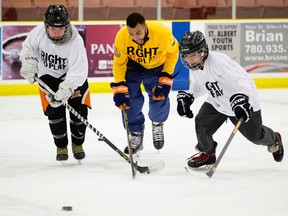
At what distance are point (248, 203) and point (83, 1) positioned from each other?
17.4 feet

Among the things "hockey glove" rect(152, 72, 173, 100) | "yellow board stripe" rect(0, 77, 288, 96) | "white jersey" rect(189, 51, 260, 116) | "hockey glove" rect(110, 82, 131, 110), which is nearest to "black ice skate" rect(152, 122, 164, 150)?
"hockey glove" rect(152, 72, 173, 100)

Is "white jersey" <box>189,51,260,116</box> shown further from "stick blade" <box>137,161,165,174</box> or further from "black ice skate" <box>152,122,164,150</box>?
"black ice skate" <box>152,122,164,150</box>

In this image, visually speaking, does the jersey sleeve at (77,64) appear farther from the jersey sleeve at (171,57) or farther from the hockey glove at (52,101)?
the jersey sleeve at (171,57)

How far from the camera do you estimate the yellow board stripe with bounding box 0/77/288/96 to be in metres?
8.03

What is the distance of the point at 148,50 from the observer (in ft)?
15.7

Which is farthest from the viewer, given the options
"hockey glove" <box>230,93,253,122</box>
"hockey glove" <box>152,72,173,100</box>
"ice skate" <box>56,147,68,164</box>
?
"hockey glove" <box>152,72,173,100</box>

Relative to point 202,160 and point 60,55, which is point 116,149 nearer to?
point 202,160

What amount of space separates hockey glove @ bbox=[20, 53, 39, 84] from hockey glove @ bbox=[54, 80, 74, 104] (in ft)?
0.67

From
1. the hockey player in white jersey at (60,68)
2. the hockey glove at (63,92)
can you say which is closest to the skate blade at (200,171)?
the hockey player in white jersey at (60,68)

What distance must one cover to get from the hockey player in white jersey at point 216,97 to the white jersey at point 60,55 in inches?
23.8

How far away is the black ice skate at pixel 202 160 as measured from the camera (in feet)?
15.0

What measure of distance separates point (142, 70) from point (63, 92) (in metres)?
0.76

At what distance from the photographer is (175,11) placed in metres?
8.92

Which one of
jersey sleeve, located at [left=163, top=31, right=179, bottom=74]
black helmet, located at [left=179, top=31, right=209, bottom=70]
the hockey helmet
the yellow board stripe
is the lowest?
the yellow board stripe
